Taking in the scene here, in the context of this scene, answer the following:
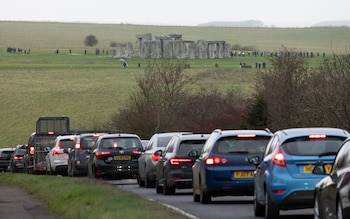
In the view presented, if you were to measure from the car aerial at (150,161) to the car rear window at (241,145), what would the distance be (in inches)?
318

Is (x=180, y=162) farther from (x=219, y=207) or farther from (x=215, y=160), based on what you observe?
(x=219, y=207)

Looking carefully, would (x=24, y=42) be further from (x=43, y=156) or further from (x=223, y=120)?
(x=43, y=156)

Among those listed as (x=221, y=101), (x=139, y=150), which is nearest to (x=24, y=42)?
(x=221, y=101)

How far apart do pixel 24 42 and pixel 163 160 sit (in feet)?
545

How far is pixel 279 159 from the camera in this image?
18969 mm

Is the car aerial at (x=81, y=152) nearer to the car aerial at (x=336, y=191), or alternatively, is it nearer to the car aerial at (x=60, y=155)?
the car aerial at (x=60, y=155)

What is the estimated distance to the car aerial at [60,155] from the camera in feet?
144

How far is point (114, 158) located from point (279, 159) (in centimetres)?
1708

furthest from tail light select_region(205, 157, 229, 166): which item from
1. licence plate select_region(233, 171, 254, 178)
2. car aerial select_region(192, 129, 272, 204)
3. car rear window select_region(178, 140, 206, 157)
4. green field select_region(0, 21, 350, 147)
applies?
green field select_region(0, 21, 350, 147)

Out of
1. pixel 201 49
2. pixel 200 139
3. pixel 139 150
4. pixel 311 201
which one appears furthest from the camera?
pixel 201 49

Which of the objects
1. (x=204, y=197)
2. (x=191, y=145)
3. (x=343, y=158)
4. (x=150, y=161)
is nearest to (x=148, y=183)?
(x=150, y=161)

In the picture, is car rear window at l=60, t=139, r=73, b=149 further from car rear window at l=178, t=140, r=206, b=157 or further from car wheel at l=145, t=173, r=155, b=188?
car rear window at l=178, t=140, r=206, b=157

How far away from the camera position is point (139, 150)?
1437 inches

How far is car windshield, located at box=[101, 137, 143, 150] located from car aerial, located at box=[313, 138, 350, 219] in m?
19.9
